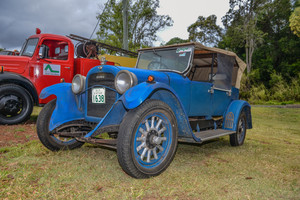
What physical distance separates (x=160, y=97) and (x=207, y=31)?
29.7 metres

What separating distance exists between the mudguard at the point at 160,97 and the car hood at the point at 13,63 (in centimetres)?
459

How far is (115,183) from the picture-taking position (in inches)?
99.1

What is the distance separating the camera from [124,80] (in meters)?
3.06

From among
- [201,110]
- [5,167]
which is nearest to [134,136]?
[5,167]

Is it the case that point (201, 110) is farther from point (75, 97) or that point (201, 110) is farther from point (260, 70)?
point (260, 70)

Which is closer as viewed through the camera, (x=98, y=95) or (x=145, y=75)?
(x=145, y=75)

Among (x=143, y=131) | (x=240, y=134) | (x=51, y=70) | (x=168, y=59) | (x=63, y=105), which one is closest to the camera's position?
(x=143, y=131)

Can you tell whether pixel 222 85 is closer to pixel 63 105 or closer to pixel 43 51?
pixel 63 105

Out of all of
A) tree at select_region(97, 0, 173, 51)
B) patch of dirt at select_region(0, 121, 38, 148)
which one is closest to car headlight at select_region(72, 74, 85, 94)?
patch of dirt at select_region(0, 121, 38, 148)

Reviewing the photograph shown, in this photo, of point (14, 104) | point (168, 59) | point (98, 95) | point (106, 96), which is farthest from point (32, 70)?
point (168, 59)

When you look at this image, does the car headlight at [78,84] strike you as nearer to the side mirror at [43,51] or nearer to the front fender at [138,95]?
the front fender at [138,95]

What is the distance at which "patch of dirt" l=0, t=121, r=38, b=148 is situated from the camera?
13.9ft

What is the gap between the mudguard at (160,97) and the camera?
2.61 meters

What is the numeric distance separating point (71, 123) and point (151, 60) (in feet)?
6.22
